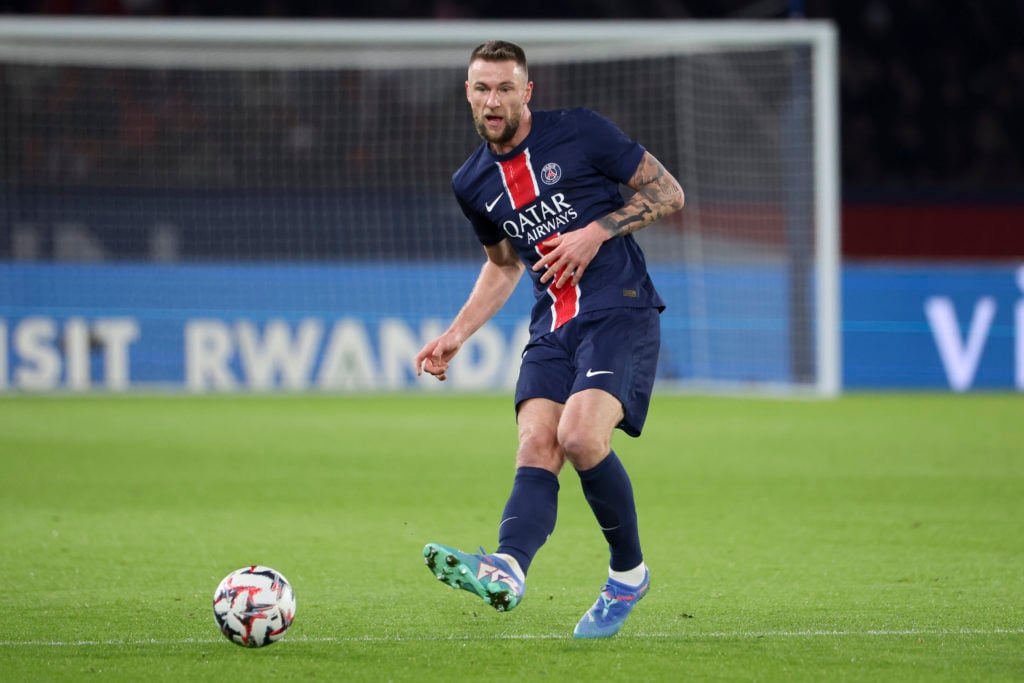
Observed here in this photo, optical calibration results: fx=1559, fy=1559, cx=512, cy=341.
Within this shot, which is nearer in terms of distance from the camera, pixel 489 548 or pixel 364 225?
pixel 489 548

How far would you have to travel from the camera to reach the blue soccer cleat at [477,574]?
177 inches

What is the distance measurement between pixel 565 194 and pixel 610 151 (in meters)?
0.21

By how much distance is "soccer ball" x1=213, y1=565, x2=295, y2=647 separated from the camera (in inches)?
187

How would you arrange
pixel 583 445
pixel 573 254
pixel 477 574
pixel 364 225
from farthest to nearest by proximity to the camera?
pixel 364 225 < pixel 573 254 < pixel 583 445 < pixel 477 574

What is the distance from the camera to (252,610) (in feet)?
15.6

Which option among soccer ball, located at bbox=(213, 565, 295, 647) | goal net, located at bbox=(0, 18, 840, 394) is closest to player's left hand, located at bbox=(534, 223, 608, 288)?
soccer ball, located at bbox=(213, 565, 295, 647)

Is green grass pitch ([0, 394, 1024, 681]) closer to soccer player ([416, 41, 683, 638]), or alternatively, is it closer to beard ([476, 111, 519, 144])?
soccer player ([416, 41, 683, 638])

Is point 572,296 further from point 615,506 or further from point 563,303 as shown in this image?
point 615,506

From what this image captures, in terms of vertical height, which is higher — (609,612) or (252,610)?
(252,610)

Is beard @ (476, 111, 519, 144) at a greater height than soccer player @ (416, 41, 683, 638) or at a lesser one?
greater

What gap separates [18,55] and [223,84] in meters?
6.82

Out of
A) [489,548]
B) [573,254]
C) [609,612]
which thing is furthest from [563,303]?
[489,548]

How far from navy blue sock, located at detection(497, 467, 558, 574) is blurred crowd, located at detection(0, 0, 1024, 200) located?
19711 millimetres


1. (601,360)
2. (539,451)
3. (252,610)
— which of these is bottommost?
(252,610)
